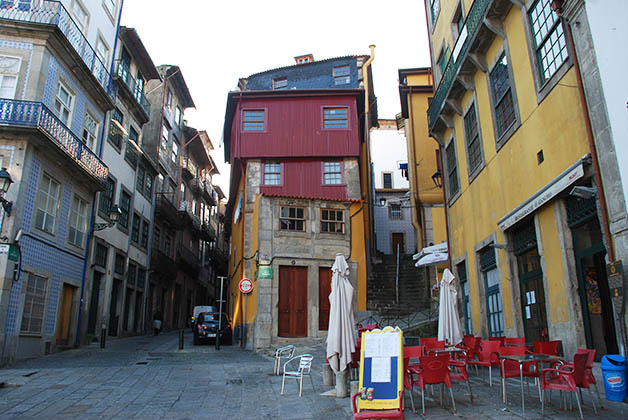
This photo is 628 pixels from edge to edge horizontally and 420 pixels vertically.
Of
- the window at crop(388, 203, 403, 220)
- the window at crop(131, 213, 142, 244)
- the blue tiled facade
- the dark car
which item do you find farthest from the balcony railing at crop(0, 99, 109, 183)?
the window at crop(388, 203, 403, 220)

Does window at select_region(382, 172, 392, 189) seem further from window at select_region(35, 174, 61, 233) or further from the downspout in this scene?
the downspout

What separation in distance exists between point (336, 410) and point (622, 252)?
15.6 feet

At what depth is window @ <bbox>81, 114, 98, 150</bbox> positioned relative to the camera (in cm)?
1897

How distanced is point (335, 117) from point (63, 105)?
12476 millimetres

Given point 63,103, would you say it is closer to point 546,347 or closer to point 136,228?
point 136,228

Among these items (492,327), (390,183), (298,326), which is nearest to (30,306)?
(298,326)

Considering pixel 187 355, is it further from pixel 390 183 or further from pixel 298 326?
pixel 390 183

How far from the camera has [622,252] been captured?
23.0 ft

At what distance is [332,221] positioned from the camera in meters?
20.9

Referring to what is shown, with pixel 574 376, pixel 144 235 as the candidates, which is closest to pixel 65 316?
pixel 144 235

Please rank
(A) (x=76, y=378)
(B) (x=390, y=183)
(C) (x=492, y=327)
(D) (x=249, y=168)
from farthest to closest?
(B) (x=390, y=183), (D) (x=249, y=168), (C) (x=492, y=327), (A) (x=76, y=378)

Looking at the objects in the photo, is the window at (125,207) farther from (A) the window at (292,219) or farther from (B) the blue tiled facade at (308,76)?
(B) the blue tiled facade at (308,76)

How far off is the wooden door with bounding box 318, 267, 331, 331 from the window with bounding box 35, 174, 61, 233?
33.0 feet

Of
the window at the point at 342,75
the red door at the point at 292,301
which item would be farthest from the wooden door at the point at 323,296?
the window at the point at 342,75
